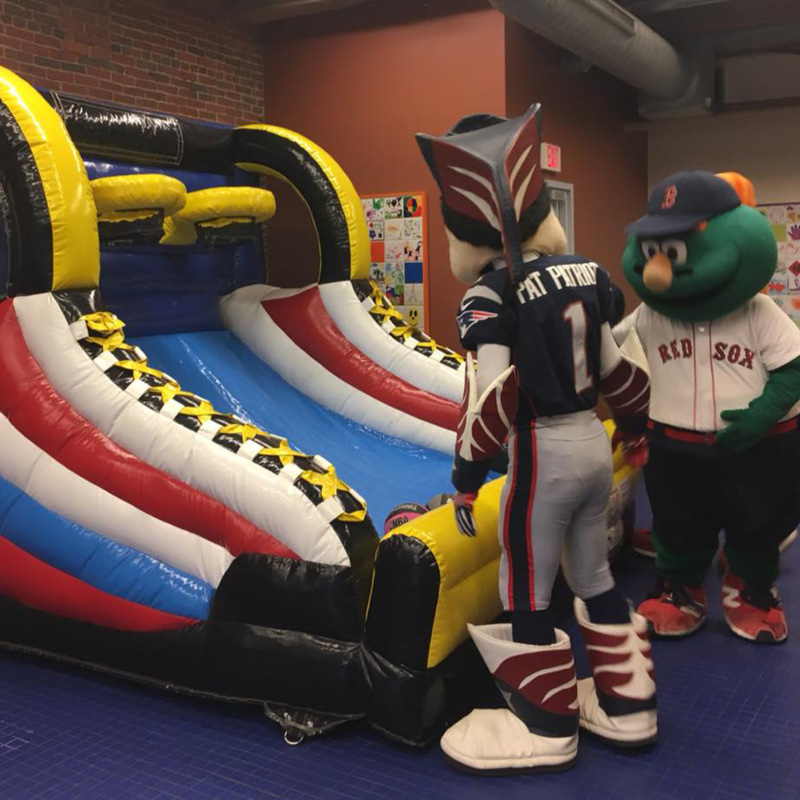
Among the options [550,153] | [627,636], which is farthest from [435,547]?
[550,153]

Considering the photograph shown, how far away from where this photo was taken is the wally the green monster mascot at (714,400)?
2.77 metres

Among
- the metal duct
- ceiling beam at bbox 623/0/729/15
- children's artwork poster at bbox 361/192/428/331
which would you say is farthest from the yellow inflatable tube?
ceiling beam at bbox 623/0/729/15

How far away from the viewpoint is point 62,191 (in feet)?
10.1

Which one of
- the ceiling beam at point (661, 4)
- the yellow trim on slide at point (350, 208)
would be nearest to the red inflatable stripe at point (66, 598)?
the yellow trim on slide at point (350, 208)

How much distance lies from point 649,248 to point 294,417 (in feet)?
5.78

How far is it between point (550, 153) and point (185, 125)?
2.15m

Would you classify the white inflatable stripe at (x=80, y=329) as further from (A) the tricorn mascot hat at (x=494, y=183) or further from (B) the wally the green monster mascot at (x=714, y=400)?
(B) the wally the green monster mascot at (x=714, y=400)

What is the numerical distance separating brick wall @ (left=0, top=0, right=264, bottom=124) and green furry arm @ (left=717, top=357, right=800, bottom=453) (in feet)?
12.8

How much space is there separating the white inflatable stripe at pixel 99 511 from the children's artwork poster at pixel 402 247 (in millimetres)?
2767

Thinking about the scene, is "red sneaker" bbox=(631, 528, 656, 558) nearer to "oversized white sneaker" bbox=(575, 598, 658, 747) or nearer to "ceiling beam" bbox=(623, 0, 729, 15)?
"oversized white sneaker" bbox=(575, 598, 658, 747)

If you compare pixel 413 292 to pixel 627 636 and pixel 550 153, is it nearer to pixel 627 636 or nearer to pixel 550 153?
pixel 550 153

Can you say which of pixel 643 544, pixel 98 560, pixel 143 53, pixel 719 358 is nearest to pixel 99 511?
pixel 98 560

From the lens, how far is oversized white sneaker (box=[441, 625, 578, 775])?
7.57 feet

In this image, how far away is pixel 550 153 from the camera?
545 cm
